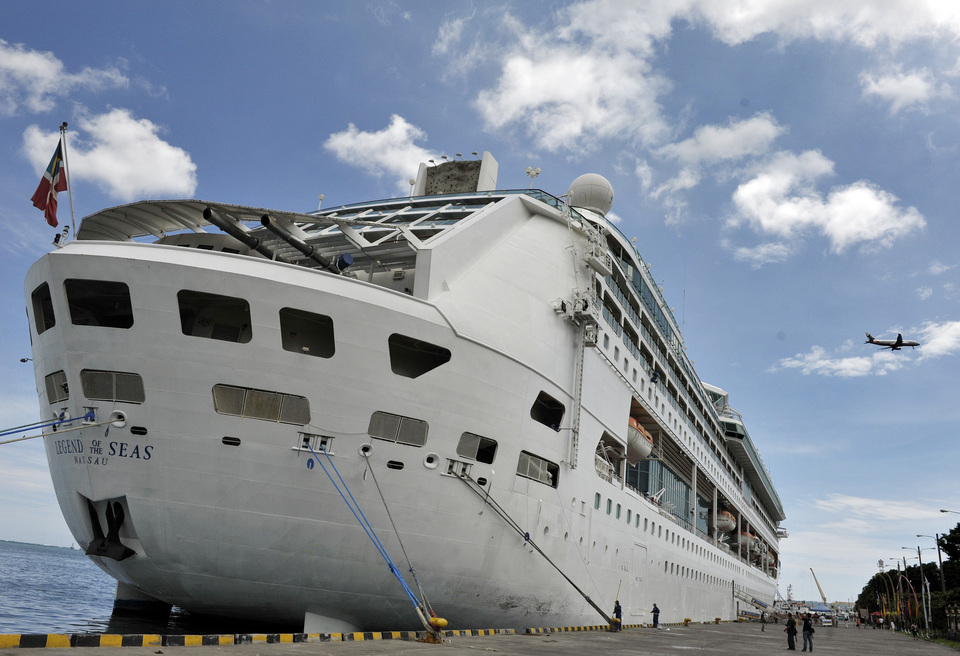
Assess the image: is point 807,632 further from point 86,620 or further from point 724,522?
point 724,522

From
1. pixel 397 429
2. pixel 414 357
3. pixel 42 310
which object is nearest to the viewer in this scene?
pixel 397 429

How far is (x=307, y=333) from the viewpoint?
561 inches

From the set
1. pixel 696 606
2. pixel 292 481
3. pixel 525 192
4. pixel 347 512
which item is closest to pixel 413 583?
pixel 347 512

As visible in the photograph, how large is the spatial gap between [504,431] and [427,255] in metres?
4.44

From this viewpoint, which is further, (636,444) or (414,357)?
(636,444)

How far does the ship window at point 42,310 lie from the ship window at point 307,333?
513 cm

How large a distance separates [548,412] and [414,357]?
16.4 ft

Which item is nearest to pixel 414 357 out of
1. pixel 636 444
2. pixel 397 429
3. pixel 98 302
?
pixel 397 429

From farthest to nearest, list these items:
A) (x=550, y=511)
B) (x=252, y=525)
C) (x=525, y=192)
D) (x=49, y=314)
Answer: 1. (x=525, y=192)
2. (x=550, y=511)
3. (x=49, y=314)
4. (x=252, y=525)

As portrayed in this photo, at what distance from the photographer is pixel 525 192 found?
21.0 metres

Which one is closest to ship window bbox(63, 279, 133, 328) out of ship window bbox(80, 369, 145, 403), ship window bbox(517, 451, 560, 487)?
ship window bbox(80, 369, 145, 403)

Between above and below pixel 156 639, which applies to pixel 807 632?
below

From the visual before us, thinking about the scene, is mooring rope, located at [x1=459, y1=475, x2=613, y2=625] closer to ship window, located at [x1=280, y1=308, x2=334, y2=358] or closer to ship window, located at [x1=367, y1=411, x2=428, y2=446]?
ship window, located at [x1=367, y1=411, x2=428, y2=446]

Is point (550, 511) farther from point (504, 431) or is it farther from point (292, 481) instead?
point (292, 481)
